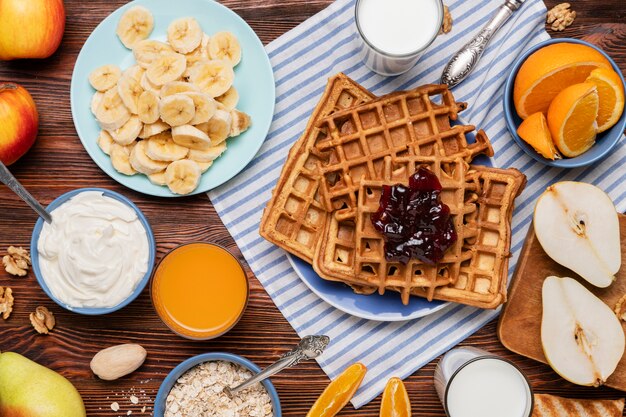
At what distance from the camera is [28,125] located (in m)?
2.59

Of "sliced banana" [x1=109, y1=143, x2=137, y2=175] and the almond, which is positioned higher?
"sliced banana" [x1=109, y1=143, x2=137, y2=175]

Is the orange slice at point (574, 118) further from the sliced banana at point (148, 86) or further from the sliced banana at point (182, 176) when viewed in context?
the sliced banana at point (148, 86)

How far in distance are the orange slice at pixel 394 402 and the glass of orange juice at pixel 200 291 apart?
2.22 ft

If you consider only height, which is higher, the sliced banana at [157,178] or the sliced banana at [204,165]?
the sliced banana at [204,165]

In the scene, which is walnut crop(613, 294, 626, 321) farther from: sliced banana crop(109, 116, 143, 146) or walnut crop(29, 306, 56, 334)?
walnut crop(29, 306, 56, 334)

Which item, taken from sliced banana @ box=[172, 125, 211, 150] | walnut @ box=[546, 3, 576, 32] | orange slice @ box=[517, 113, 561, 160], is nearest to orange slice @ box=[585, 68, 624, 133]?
orange slice @ box=[517, 113, 561, 160]

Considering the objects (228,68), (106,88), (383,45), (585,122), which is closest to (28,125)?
(106,88)

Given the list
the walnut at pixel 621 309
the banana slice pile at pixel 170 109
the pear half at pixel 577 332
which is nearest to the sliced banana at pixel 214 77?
the banana slice pile at pixel 170 109

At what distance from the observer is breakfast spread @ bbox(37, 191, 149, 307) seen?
2494mm

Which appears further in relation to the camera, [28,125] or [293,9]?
[293,9]

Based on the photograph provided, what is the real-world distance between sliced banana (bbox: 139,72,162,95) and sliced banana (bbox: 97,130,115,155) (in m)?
0.25

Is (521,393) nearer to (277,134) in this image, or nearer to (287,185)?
(287,185)

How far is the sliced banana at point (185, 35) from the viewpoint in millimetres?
2672

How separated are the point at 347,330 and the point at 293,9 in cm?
138
